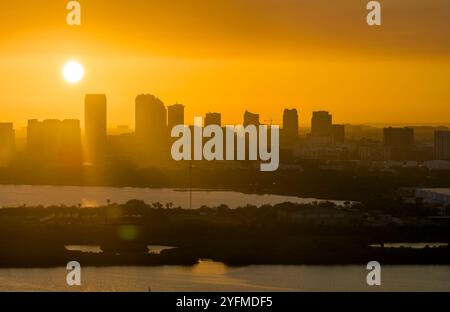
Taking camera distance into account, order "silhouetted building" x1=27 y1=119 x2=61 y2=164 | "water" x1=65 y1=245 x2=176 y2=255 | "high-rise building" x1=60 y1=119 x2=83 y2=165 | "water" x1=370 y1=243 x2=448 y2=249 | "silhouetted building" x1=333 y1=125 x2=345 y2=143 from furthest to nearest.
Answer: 1. "silhouetted building" x1=333 y1=125 x2=345 y2=143
2. "silhouetted building" x1=27 y1=119 x2=61 y2=164
3. "high-rise building" x1=60 y1=119 x2=83 y2=165
4. "water" x1=370 y1=243 x2=448 y2=249
5. "water" x1=65 y1=245 x2=176 y2=255

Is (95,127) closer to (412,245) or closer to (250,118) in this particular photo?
(250,118)

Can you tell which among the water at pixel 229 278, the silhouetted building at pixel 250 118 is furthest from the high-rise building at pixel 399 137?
the water at pixel 229 278

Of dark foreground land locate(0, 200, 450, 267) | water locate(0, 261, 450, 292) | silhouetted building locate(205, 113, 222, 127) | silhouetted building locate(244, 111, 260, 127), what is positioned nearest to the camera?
water locate(0, 261, 450, 292)

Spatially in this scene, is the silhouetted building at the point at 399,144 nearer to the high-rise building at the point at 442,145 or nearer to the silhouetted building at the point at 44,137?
the high-rise building at the point at 442,145

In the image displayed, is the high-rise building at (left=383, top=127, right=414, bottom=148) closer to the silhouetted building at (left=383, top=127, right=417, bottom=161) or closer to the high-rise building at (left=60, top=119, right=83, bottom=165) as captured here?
the silhouetted building at (left=383, top=127, right=417, bottom=161)

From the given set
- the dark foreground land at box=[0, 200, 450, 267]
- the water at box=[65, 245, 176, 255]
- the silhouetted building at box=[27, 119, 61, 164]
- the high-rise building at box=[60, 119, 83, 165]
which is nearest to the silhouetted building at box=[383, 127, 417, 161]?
the high-rise building at box=[60, 119, 83, 165]

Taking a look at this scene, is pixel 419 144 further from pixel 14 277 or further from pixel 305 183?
pixel 14 277
